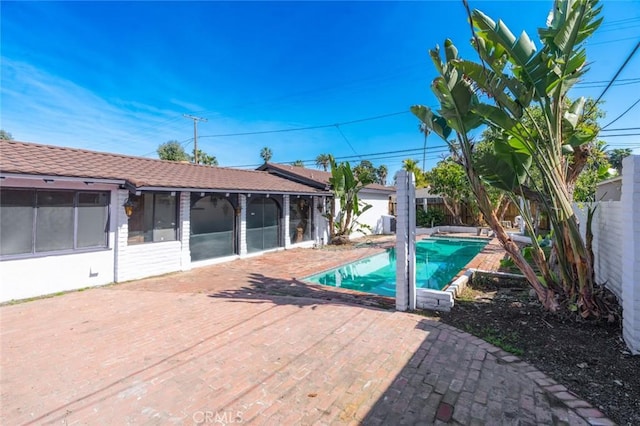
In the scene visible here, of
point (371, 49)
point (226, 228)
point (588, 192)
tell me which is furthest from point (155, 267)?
point (588, 192)

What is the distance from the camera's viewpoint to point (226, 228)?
13.3 meters

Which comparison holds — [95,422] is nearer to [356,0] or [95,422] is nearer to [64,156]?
[64,156]

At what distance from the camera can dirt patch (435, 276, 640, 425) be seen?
3342mm

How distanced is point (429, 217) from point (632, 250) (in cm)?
2151

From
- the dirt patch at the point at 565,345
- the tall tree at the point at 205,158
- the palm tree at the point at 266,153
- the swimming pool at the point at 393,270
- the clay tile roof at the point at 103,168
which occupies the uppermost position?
the palm tree at the point at 266,153

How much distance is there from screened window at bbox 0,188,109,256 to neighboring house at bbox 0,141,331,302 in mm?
19

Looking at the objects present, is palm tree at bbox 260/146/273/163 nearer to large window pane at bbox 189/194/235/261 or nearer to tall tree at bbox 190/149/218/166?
tall tree at bbox 190/149/218/166

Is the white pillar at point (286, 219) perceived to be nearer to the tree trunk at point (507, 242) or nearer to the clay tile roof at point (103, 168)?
the clay tile roof at point (103, 168)

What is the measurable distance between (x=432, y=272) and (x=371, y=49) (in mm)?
12891

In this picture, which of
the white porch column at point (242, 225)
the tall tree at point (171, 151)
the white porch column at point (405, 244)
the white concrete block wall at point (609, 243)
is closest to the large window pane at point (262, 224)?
the white porch column at point (242, 225)

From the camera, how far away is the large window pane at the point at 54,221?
788 cm

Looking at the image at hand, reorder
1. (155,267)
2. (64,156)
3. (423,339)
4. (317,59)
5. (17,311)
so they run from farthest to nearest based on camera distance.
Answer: (317,59) < (155,267) < (64,156) < (17,311) < (423,339)

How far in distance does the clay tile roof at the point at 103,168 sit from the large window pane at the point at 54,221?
780 millimetres

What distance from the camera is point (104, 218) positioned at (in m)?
9.12
